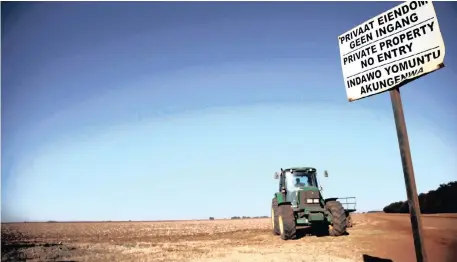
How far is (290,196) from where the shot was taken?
15.9 metres

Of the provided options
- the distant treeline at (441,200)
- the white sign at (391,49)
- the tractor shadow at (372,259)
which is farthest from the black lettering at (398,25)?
the distant treeline at (441,200)

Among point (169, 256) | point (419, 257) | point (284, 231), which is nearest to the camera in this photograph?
point (419, 257)

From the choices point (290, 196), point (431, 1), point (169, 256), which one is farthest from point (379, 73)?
point (290, 196)

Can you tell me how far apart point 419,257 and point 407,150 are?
968 millimetres

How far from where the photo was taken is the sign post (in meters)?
2.92

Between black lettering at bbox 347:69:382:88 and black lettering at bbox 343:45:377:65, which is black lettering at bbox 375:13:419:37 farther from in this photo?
black lettering at bbox 347:69:382:88

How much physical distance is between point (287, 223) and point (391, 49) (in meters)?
11.5

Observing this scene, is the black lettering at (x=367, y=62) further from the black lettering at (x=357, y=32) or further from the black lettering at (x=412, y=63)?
the black lettering at (x=357, y=32)

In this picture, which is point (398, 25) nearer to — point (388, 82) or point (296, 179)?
point (388, 82)

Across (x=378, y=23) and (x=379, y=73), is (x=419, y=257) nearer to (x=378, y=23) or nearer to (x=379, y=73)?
(x=379, y=73)

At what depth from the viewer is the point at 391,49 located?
3264 mm

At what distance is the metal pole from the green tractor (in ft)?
36.9

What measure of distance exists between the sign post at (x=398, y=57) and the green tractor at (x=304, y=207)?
1121cm

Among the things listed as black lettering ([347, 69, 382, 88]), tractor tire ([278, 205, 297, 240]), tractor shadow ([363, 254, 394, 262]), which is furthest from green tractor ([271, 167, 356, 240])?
black lettering ([347, 69, 382, 88])
